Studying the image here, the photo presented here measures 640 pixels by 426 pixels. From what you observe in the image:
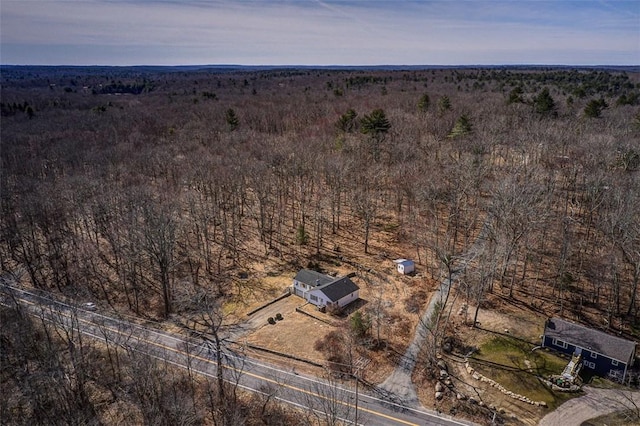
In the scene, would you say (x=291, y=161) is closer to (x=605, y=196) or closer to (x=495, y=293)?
(x=495, y=293)

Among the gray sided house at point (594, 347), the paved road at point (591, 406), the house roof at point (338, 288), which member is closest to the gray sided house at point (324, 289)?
the house roof at point (338, 288)

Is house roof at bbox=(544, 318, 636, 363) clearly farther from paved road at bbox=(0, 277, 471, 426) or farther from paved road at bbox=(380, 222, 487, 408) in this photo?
paved road at bbox=(0, 277, 471, 426)

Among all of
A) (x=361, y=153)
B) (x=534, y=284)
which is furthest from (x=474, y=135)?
(x=534, y=284)

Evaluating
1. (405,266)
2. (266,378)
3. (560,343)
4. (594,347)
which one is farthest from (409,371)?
(405,266)

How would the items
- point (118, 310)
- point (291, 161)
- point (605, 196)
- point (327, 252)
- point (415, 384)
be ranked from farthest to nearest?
point (291, 161)
point (327, 252)
point (605, 196)
point (118, 310)
point (415, 384)

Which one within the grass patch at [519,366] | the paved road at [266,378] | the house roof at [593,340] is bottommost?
the paved road at [266,378]

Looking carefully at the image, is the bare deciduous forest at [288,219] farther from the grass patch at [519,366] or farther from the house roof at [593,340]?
the house roof at [593,340]

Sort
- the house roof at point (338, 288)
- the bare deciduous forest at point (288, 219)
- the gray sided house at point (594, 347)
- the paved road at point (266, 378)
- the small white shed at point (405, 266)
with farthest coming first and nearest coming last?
the small white shed at point (405, 266)
the house roof at point (338, 288)
the bare deciduous forest at point (288, 219)
the gray sided house at point (594, 347)
the paved road at point (266, 378)
